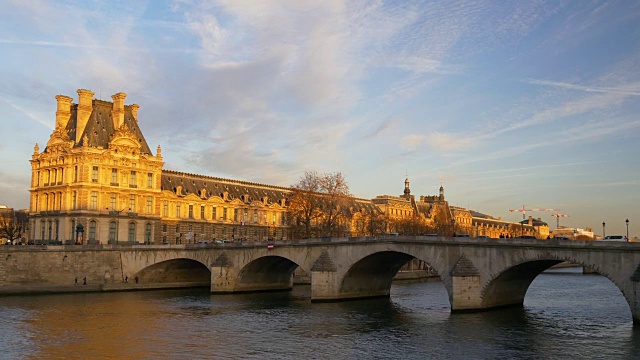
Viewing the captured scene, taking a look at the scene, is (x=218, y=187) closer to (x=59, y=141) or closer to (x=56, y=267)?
(x=59, y=141)

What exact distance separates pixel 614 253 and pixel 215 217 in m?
77.0

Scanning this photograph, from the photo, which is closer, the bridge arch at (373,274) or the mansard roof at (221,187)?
the bridge arch at (373,274)

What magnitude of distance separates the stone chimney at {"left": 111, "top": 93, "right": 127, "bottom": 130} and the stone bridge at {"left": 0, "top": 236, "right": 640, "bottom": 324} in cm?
2163

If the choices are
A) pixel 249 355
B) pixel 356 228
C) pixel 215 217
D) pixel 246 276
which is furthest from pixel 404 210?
pixel 249 355

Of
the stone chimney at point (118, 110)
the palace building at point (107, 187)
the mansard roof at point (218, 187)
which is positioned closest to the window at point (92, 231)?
the palace building at point (107, 187)

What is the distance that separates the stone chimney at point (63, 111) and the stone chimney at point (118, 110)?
604 cm

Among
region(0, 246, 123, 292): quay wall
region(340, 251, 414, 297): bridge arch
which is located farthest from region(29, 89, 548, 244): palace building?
region(340, 251, 414, 297): bridge arch

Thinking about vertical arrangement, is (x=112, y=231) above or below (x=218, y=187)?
below

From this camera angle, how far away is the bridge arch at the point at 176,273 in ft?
275

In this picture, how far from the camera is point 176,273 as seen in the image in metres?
87.1

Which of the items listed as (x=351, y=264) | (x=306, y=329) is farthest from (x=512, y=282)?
(x=306, y=329)

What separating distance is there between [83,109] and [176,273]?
26.6 m

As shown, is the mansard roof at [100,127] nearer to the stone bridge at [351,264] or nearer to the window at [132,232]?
the window at [132,232]

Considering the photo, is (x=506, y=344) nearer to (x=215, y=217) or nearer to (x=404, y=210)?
(x=215, y=217)
